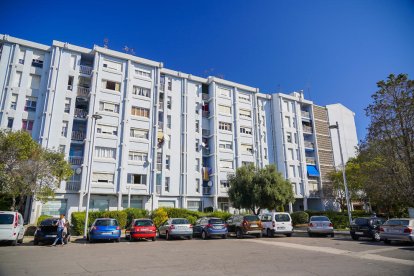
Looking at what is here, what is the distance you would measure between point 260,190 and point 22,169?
69.3 ft

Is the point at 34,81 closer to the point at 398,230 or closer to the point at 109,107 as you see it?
the point at 109,107

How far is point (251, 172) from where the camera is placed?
103 ft

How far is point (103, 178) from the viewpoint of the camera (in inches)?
1262

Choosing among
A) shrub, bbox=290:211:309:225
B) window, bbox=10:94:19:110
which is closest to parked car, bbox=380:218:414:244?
shrub, bbox=290:211:309:225

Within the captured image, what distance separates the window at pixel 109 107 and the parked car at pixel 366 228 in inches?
1094

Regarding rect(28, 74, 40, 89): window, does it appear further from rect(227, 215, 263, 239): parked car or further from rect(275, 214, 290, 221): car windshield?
rect(275, 214, 290, 221): car windshield

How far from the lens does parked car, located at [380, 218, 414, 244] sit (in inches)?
577

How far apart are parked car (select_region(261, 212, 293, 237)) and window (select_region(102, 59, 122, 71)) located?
26.4 m

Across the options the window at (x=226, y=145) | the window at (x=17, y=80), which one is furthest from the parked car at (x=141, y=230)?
the window at (x=226, y=145)

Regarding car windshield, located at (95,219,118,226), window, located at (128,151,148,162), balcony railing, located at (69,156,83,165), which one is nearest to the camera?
car windshield, located at (95,219,118,226)

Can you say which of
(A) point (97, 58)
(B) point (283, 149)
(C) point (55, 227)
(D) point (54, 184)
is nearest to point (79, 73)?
(A) point (97, 58)

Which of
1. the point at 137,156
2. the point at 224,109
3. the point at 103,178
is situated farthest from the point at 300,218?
the point at 103,178

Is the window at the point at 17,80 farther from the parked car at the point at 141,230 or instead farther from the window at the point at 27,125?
the parked car at the point at 141,230

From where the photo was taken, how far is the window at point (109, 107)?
34.1 m
